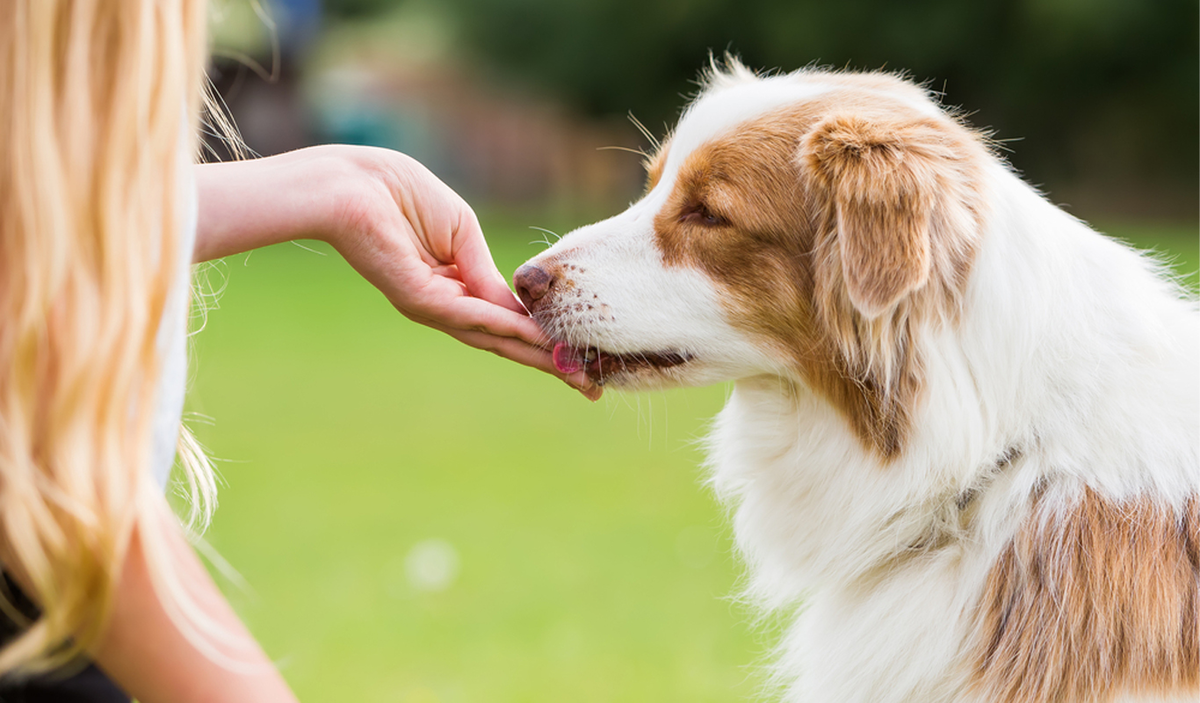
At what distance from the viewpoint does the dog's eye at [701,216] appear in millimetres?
2510

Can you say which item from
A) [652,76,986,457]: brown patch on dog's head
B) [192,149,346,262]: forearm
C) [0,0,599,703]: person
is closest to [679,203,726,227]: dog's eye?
[652,76,986,457]: brown patch on dog's head

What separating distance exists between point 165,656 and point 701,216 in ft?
5.30

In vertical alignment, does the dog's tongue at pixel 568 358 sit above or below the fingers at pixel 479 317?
below

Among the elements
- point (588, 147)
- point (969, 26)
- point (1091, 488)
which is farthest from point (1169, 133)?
point (1091, 488)

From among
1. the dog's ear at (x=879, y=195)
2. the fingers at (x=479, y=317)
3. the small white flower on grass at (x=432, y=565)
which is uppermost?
the dog's ear at (x=879, y=195)

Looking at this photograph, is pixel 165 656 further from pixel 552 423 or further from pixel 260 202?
pixel 552 423

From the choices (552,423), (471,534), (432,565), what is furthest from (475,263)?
(552,423)

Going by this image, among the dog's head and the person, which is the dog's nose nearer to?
the dog's head

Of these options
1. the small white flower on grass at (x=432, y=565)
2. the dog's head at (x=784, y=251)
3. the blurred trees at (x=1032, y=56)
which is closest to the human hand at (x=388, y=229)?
the dog's head at (x=784, y=251)

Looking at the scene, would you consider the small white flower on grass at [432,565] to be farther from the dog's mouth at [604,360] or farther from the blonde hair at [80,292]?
the blonde hair at [80,292]

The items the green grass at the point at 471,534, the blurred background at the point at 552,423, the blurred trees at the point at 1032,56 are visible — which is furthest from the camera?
the blurred trees at the point at 1032,56

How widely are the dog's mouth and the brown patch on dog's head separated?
0.18 m

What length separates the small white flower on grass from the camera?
5039 millimetres

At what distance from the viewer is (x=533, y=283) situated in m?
2.53
